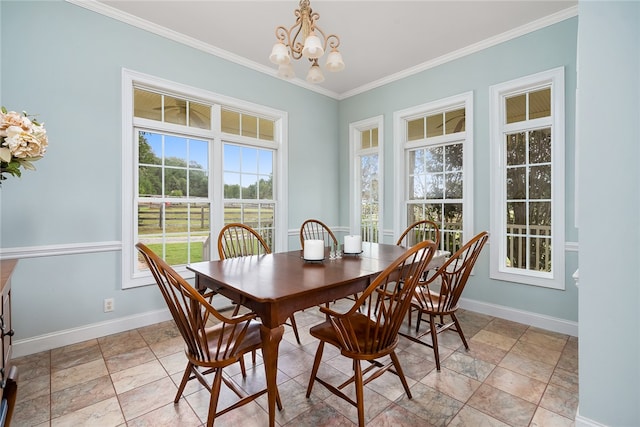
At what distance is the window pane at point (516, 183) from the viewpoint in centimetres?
309

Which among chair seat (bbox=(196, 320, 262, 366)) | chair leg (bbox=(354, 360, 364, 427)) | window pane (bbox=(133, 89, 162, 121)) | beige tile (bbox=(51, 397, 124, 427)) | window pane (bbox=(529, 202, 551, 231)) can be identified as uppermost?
window pane (bbox=(133, 89, 162, 121))

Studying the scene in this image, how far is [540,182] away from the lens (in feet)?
9.80

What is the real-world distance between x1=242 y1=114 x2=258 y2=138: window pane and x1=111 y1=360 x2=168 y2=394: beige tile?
2.62m

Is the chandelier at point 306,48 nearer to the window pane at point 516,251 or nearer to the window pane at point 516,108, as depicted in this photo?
the window pane at point 516,108

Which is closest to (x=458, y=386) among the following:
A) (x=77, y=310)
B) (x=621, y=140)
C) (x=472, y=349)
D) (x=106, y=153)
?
(x=472, y=349)

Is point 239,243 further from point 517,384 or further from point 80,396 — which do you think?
point 517,384

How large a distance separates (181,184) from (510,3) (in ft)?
11.7

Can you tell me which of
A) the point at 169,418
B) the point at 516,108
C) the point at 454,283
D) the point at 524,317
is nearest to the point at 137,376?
the point at 169,418

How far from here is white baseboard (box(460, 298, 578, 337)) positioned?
107 inches

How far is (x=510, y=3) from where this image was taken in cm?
259

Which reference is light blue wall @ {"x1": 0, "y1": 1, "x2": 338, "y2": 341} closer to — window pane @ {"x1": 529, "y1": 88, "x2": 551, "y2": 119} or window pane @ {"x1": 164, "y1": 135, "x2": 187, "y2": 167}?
window pane @ {"x1": 164, "y1": 135, "x2": 187, "y2": 167}

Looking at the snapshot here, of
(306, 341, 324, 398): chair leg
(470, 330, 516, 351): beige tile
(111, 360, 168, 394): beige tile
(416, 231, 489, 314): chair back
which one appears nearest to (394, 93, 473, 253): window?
(470, 330, 516, 351): beige tile

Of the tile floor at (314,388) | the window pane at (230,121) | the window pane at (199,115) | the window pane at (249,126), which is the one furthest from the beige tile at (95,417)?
the window pane at (249,126)

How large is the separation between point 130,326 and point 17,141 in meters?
2.02
